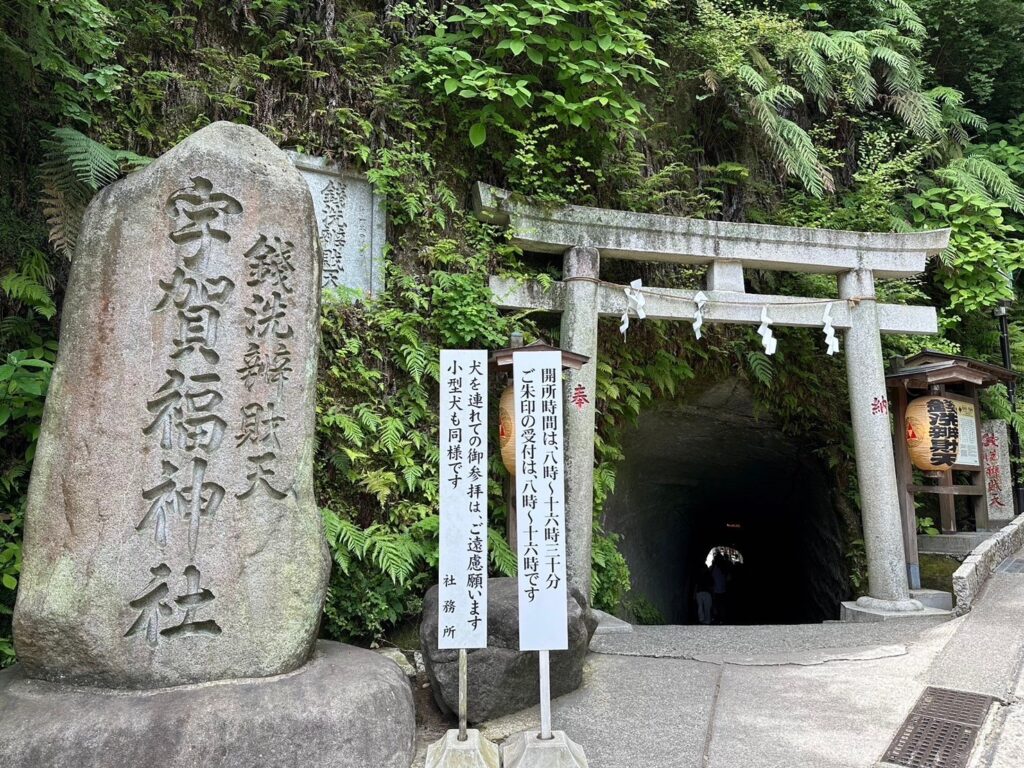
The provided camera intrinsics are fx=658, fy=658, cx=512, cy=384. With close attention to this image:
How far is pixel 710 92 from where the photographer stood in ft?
30.7

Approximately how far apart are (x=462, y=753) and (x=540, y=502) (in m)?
1.46

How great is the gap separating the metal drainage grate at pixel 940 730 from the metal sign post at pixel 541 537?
1915 millimetres

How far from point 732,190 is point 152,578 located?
905 cm

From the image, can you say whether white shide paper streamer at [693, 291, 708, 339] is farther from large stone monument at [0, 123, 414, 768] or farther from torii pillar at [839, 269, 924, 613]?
large stone monument at [0, 123, 414, 768]

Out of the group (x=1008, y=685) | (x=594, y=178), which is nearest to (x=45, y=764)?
(x=1008, y=685)

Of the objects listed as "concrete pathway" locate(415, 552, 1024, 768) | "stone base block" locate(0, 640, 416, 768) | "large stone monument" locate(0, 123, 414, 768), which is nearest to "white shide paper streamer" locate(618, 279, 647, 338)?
"concrete pathway" locate(415, 552, 1024, 768)

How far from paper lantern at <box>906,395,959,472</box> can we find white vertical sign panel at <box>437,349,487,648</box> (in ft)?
21.6

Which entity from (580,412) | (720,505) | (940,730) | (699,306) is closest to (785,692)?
(940,730)

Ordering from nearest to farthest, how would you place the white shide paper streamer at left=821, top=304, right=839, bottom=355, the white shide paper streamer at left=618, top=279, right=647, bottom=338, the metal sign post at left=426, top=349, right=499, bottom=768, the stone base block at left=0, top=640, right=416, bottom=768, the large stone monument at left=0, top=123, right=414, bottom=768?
the stone base block at left=0, top=640, right=416, bottom=768 → the large stone monument at left=0, top=123, right=414, bottom=768 → the metal sign post at left=426, top=349, right=499, bottom=768 → the white shide paper streamer at left=618, top=279, right=647, bottom=338 → the white shide paper streamer at left=821, top=304, right=839, bottom=355

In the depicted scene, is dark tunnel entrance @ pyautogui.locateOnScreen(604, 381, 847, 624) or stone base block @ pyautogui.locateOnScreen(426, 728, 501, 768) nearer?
stone base block @ pyautogui.locateOnScreen(426, 728, 501, 768)

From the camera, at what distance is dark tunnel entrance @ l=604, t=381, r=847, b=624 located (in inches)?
407

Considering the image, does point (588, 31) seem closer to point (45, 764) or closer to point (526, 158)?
point (526, 158)

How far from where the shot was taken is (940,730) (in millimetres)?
4016

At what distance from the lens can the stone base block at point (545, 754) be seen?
139 inches
